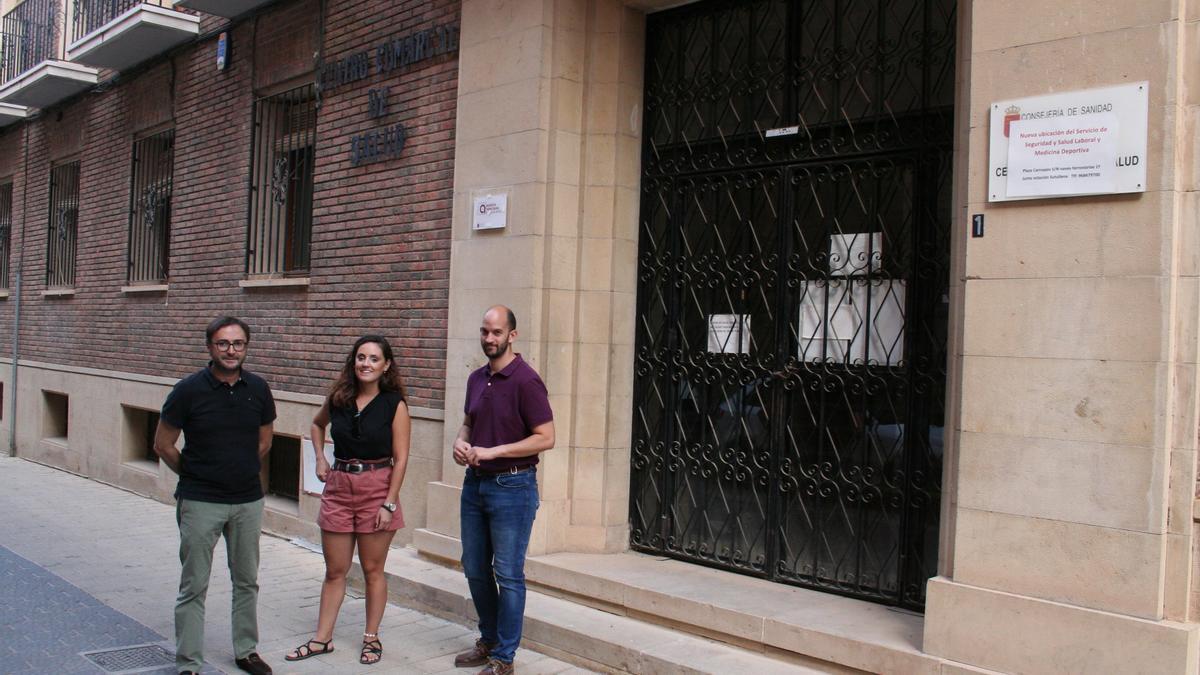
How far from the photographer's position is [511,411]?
17.0 ft

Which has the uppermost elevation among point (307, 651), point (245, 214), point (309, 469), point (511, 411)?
point (245, 214)

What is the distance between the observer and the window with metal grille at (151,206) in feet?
38.6

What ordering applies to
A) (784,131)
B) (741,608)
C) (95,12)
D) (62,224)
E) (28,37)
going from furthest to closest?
(28,37), (62,224), (95,12), (784,131), (741,608)

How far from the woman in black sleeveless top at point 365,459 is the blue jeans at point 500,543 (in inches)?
17.9

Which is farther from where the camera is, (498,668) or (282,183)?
(282,183)

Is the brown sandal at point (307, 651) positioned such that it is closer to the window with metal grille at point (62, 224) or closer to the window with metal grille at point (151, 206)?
the window with metal grille at point (151, 206)

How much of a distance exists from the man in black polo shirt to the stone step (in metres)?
1.47

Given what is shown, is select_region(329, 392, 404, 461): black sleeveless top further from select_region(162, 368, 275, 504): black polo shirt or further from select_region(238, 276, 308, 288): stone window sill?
select_region(238, 276, 308, 288): stone window sill

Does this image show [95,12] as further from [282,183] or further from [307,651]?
[307,651]

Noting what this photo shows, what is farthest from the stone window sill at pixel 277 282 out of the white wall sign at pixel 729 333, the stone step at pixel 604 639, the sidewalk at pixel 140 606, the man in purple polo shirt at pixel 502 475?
the man in purple polo shirt at pixel 502 475

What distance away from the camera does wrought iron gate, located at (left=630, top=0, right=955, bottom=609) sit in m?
5.56

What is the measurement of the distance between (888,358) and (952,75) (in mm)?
1575

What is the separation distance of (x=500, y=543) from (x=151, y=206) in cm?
866

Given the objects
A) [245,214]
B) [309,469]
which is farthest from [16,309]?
[309,469]
